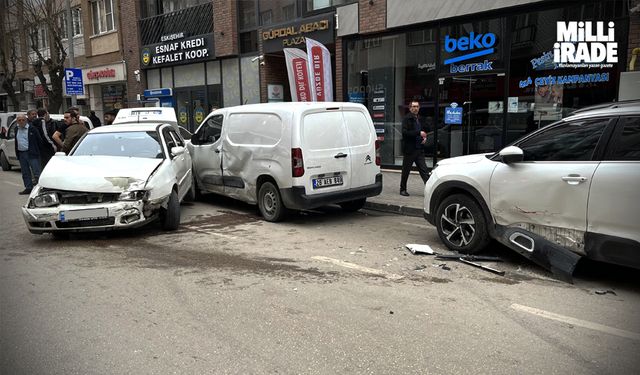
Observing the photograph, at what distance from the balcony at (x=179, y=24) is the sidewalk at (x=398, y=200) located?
10.4m

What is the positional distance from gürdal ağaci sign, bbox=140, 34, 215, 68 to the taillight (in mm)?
11455

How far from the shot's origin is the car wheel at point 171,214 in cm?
726

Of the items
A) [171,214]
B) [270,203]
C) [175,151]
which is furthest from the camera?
[270,203]

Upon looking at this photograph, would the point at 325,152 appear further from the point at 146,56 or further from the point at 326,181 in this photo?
the point at 146,56

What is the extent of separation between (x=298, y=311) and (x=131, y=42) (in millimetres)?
20415

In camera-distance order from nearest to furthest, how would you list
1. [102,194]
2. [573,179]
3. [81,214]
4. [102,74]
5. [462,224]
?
[573,179] < [462,224] < [81,214] < [102,194] < [102,74]

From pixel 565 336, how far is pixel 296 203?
14.9 feet

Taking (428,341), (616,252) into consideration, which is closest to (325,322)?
(428,341)

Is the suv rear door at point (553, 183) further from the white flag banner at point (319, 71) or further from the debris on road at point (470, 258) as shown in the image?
the white flag banner at point (319, 71)

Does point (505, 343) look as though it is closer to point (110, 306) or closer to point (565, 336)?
point (565, 336)

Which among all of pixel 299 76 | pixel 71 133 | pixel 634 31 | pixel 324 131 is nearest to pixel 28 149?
pixel 71 133

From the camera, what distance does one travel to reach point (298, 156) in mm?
7547

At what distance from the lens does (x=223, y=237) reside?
278 inches

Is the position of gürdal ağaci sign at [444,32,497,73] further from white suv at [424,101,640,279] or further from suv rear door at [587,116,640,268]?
suv rear door at [587,116,640,268]
